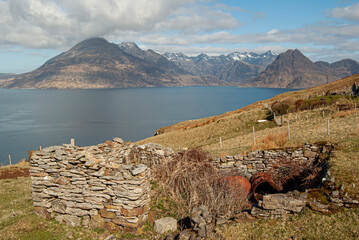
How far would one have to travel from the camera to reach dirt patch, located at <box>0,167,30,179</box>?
24841mm

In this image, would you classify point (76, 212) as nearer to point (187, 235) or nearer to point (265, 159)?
point (187, 235)

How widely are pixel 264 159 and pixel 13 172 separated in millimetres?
23442

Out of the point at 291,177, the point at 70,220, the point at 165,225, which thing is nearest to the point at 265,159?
the point at 291,177

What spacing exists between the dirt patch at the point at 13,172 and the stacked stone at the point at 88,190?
1484cm

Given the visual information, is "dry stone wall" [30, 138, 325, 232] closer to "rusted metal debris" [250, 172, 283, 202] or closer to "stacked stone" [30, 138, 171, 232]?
"stacked stone" [30, 138, 171, 232]

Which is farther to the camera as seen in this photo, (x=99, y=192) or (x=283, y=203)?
(x=99, y=192)

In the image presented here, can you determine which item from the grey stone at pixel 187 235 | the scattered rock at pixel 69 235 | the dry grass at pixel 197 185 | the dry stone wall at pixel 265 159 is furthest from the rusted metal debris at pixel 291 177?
the scattered rock at pixel 69 235

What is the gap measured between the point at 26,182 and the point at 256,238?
19.8 meters

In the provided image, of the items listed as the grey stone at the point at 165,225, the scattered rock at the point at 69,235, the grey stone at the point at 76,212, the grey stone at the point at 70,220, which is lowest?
the grey stone at the point at 165,225

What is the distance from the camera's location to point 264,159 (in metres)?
18.0

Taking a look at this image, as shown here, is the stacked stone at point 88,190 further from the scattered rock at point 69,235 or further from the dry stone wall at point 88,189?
the scattered rock at point 69,235

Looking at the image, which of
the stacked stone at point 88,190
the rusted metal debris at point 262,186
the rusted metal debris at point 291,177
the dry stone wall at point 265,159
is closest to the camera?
the stacked stone at point 88,190

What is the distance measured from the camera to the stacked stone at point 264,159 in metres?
17.2

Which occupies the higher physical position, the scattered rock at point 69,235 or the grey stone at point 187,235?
the grey stone at point 187,235
